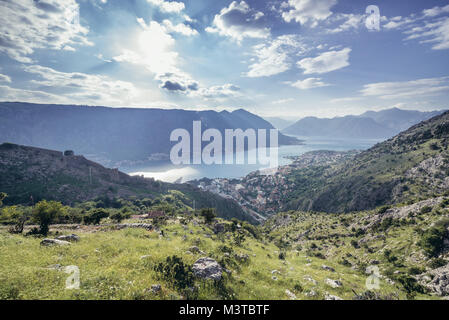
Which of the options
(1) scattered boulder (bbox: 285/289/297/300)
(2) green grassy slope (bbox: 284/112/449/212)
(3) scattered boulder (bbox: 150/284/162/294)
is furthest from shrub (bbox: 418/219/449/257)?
(2) green grassy slope (bbox: 284/112/449/212)

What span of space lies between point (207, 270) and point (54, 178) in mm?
109784

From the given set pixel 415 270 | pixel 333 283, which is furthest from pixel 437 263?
pixel 333 283

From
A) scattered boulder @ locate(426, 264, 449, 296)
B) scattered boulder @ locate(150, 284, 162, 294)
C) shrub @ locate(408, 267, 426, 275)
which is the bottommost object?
shrub @ locate(408, 267, 426, 275)

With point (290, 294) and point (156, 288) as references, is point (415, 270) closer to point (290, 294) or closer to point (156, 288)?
point (290, 294)

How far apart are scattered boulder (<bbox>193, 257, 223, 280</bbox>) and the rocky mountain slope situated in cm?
8765

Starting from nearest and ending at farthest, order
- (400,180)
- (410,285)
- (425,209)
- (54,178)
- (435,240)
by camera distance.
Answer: (410,285), (435,240), (425,209), (400,180), (54,178)

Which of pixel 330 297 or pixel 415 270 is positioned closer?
pixel 330 297

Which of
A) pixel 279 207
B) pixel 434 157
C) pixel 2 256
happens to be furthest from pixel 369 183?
pixel 2 256

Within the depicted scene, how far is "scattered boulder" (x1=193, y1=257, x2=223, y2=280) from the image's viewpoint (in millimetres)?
11390

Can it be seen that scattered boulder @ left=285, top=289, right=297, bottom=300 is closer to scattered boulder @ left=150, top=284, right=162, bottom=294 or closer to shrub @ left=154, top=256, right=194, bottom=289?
shrub @ left=154, top=256, right=194, bottom=289

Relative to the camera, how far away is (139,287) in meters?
9.44

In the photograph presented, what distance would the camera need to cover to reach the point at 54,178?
8738 cm
